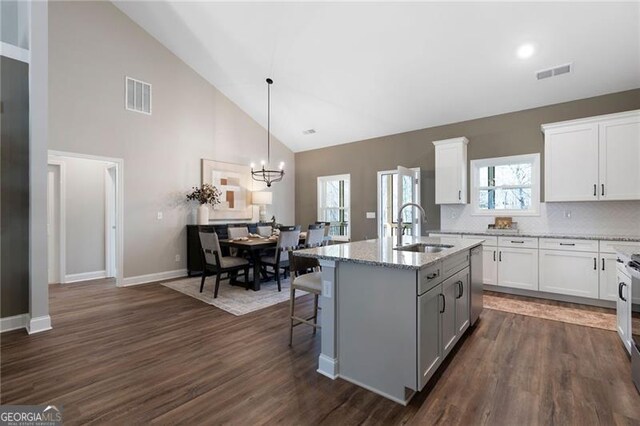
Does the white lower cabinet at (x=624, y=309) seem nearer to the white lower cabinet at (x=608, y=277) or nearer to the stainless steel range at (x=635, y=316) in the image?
the stainless steel range at (x=635, y=316)

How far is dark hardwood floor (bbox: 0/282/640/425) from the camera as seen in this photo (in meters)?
1.84

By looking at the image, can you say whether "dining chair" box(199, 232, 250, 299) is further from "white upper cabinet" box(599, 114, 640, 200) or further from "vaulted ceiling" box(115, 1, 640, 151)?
"white upper cabinet" box(599, 114, 640, 200)

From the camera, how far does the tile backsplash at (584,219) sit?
398 cm

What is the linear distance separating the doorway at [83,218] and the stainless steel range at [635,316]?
618cm

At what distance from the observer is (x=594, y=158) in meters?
3.92

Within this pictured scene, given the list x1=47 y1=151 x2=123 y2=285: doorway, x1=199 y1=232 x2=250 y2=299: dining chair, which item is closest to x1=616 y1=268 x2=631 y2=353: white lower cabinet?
x1=199 y1=232 x2=250 y2=299: dining chair

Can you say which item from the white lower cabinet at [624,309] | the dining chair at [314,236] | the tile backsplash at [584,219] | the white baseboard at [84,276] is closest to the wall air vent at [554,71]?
the tile backsplash at [584,219]

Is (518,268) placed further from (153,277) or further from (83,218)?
(83,218)

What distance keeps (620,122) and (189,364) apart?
5537mm

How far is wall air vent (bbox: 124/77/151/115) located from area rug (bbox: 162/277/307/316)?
9.96 feet

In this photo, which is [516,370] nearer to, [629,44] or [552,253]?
[552,253]

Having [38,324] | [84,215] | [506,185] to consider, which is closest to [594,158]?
[506,185]

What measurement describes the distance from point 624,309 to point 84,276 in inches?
297

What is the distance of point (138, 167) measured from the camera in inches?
202
